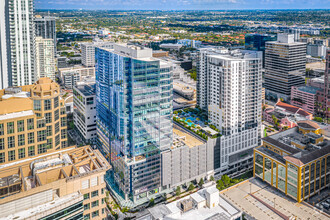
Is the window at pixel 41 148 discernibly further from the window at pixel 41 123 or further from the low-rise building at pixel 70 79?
the low-rise building at pixel 70 79

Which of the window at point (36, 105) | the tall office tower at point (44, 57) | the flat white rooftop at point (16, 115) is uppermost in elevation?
the tall office tower at point (44, 57)

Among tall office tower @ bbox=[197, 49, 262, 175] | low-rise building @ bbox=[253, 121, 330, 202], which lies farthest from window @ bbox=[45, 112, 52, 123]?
low-rise building @ bbox=[253, 121, 330, 202]

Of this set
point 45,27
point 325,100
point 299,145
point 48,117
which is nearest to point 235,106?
point 299,145

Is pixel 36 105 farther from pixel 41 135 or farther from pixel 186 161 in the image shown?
pixel 186 161

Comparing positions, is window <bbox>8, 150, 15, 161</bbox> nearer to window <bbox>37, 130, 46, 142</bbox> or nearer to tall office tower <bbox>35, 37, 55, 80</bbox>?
window <bbox>37, 130, 46, 142</bbox>

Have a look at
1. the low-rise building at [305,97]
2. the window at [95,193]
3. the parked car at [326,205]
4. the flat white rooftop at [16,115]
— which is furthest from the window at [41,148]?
the low-rise building at [305,97]
